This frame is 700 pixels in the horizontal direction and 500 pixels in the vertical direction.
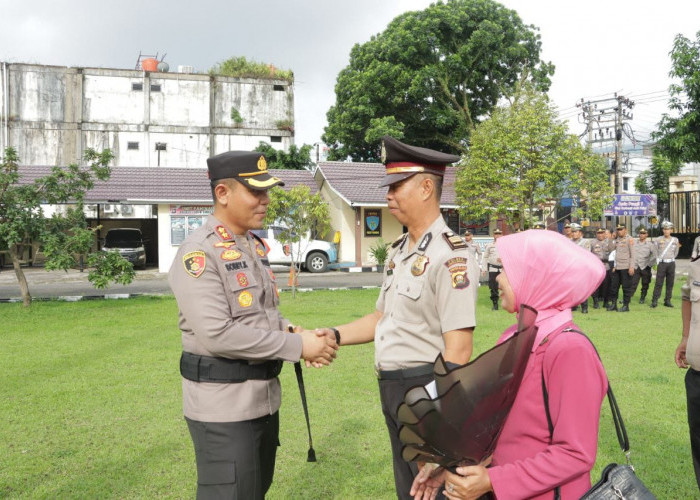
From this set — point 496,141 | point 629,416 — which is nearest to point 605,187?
point 496,141

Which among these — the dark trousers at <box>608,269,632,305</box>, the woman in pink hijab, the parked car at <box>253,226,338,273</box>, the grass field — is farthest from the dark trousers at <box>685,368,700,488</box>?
the parked car at <box>253,226,338,273</box>

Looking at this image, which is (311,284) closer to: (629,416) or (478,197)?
(478,197)

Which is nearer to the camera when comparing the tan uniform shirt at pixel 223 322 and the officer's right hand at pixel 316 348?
the tan uniform shirt at pixel 223 322

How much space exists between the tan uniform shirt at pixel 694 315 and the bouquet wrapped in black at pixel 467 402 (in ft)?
7.56

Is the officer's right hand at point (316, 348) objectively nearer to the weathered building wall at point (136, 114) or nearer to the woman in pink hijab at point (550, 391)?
the woman in pink hijab at point (550, 391)

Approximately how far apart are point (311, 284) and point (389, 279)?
1550cm

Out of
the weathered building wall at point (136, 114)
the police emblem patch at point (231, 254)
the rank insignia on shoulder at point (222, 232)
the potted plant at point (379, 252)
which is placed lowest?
the potted plant at point (379, 252)

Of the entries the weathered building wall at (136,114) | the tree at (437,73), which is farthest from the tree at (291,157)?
the weathered building wall at (136,114)

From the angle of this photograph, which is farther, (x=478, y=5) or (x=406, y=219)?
(x=478, y=5)

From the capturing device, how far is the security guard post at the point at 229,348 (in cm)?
258

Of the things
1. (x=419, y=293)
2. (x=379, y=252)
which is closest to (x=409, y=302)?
(x=419, y=293)

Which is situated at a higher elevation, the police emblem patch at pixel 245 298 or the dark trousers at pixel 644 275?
the police emblem patch at pixel 245 298

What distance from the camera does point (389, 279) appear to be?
2.91m

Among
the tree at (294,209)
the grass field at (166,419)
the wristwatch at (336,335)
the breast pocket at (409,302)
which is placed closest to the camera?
the breast pocket at (409,302)
